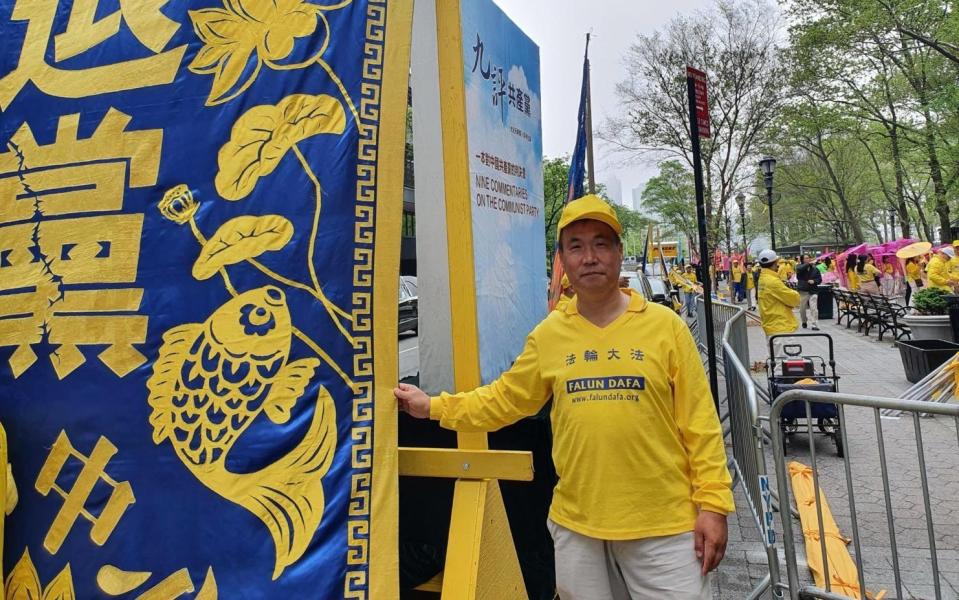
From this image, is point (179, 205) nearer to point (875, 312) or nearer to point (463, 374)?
point (463, 374)

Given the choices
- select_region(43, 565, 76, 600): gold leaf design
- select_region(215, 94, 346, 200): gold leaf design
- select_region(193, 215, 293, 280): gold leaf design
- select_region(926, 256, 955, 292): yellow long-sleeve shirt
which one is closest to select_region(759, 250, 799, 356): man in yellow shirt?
select_region(926, 256, 955, 292): yellow long-sleeve shirt

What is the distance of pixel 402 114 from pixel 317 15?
0.52 metres

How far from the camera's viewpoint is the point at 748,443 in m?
3.49

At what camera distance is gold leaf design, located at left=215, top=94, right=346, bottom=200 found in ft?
7.38

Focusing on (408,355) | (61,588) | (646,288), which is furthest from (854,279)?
(61,588)

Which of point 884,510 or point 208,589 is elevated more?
point 208,589

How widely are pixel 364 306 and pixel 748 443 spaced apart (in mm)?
2555

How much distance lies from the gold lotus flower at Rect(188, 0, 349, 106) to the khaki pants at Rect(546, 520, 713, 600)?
6.71 ft

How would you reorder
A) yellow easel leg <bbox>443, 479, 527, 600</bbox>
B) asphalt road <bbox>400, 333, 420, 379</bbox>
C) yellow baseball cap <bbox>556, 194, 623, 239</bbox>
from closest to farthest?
yellow baseball cap <bbox>556, 194, 623, 239</bbox>
yellow easel leg <bbox>443, 479, 527, 600</bbox>
asphalt road <bbox>400, 333, 420, 379</bbox>

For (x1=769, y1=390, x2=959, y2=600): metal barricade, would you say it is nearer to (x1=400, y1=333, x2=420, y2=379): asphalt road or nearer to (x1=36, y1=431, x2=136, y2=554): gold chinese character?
(x1=36, y1=431, x2=136, y2=554): gold chinese character

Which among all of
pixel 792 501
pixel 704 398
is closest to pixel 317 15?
pixel 704 398

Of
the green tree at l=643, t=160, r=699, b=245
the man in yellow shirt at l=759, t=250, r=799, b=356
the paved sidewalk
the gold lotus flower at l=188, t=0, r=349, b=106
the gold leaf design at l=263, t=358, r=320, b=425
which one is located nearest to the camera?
the gold leaf design at l=263, t=358, r=320, b=425

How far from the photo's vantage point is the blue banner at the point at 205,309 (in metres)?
2.12

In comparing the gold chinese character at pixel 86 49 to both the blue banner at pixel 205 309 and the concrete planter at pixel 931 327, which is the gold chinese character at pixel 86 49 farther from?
the concrete planter at pixel 931 327
